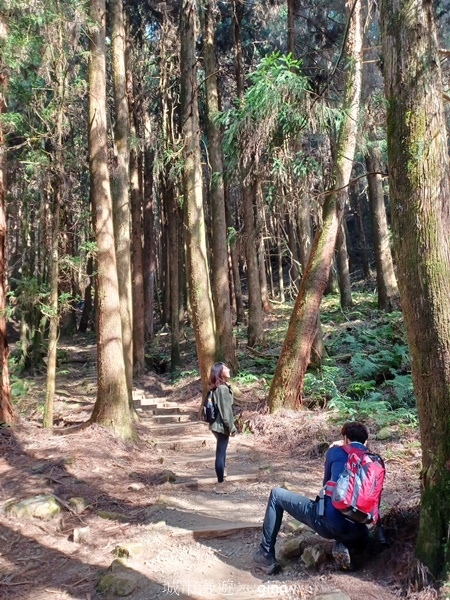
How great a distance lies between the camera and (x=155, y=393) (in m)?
15.9

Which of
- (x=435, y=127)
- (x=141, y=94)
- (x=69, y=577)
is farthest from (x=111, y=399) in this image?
(x=141, y=94)

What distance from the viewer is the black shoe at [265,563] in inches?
169

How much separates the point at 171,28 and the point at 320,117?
8584 millimetres

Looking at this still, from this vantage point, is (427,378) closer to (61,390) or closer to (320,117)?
(320,117)

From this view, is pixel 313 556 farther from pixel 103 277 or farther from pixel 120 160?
pixel 120 160

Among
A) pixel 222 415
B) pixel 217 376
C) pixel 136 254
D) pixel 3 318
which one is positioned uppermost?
pixel 136 254

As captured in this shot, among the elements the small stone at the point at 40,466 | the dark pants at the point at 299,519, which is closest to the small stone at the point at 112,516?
the small stone at the point at 40,466

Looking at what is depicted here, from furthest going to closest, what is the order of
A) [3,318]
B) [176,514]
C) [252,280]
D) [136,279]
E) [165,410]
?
[136,279], [252,280], [165,410], [3,318], [176,514]

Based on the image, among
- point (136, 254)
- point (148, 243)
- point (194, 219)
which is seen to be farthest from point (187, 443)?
point (148, 243)

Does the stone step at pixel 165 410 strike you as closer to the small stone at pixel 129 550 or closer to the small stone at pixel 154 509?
the small stone at pixel 154 509

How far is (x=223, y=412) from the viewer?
22.7 ft

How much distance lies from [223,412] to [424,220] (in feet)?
13.3

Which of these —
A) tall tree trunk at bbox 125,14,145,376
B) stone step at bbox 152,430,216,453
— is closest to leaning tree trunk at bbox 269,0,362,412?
stone step at bbox 152,430,216,453

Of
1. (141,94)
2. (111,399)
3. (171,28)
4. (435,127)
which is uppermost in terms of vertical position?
(171,28)
